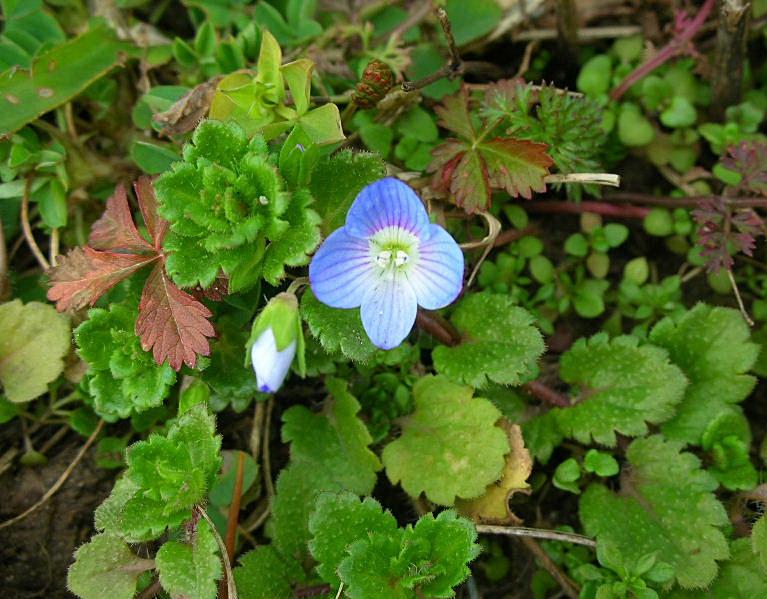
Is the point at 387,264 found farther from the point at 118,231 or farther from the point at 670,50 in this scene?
the point at 670,50

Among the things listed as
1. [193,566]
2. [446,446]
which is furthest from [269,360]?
[446,446]

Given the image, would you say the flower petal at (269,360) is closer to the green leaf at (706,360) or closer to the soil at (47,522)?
the soil at (47,522)

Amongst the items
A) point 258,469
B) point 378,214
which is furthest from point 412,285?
point 258,469

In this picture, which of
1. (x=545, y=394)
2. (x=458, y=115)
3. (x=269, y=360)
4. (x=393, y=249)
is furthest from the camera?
(x=545, y=394)

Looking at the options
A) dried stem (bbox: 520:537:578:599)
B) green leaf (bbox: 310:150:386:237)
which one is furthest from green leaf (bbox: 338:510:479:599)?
green leaf (bbox: 310:150:386:237)

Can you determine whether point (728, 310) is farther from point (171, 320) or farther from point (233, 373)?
point (171, 320)

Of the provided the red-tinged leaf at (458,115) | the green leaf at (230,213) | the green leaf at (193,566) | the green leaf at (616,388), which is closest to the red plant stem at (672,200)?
the green leaf at (616,388)

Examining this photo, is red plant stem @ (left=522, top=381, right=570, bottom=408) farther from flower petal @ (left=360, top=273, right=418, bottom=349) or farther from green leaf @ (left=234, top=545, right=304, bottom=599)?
green leaf @ (left=234, top=545, right=304, bottom=599)
